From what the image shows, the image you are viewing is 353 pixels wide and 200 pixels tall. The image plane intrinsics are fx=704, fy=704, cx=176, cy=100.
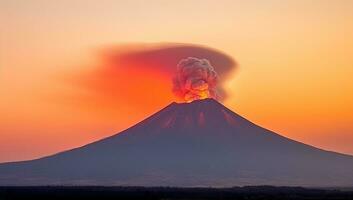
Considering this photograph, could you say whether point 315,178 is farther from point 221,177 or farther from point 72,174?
point 72,174

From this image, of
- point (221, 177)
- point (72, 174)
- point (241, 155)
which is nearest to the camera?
point (221, 177)

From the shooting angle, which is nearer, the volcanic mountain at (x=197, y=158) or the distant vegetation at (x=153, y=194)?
the distant vegetation at (x=153, y=194)

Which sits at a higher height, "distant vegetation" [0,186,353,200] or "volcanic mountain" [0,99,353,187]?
"volcanic mountain" [0,99,353,187]

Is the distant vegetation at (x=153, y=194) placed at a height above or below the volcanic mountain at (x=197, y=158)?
below

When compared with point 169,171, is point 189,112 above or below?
above

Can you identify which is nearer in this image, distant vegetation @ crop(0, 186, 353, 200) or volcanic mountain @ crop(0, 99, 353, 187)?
distant vegetation @ crop(0, 186, 353, 200)

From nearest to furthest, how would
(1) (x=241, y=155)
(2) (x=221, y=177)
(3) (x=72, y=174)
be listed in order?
(2) (x=221, y=177), (3) (x=72, y=174), (1) (x=241, y=155)

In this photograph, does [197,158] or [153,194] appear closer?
[153,194]

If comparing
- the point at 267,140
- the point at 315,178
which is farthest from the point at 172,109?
the point at 315,178

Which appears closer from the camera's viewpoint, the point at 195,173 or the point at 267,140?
the point at 195,173

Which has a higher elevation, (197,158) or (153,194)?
(197,158)

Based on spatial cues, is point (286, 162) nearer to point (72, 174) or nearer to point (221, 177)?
point (221, 177)
